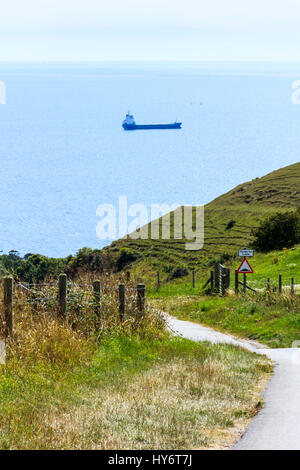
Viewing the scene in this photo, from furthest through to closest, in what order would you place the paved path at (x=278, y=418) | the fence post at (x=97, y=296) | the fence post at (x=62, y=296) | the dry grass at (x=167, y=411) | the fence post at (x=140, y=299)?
the fence post at (x=140, y=299)
the fence post at (x=97, y=296)
the fence post at (x=62, y=296)
the dry grass at (x=167, y=411)
the paved path at (x=278, y=418)

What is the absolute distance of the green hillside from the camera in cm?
8700

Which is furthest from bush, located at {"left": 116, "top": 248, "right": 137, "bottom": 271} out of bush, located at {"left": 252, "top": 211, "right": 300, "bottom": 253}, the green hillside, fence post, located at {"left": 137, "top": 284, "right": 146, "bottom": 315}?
fence post, located at {"left": 137, "top": 284, "right": 146, "bottom": 315}

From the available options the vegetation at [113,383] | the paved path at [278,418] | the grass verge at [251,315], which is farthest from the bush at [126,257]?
the paved path at [278,418]

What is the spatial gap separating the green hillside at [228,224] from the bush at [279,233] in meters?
16.2

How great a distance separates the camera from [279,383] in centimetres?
1251

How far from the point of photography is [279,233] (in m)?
60.1

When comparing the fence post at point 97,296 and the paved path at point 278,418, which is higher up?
the fence post at point 97,296

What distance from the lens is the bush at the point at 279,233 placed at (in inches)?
2350

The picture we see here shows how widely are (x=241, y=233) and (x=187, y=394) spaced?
8335cm

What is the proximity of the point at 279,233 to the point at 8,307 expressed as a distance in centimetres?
4861

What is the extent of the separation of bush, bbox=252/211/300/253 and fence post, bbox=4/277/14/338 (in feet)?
156

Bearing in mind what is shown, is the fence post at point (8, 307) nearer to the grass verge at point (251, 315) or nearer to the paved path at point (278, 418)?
the paved path at point (278, 418)

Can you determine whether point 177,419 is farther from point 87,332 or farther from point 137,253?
point 137,253

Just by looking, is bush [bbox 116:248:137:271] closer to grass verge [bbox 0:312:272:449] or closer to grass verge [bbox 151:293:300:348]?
grass verge [bbox 151:293:300:348]
